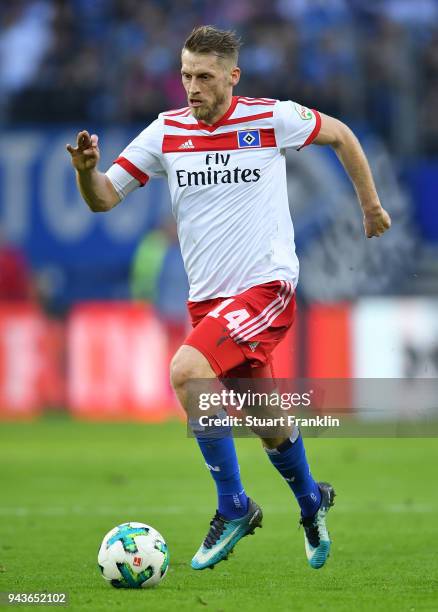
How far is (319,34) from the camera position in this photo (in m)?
17.1

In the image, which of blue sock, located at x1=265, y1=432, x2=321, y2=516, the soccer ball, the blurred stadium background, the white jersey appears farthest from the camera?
the blurred stadium background

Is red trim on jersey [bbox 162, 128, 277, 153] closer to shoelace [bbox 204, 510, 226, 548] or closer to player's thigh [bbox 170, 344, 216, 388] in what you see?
player's thigh [bbox 170, 344, 216, 388]

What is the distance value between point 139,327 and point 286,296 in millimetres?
8992

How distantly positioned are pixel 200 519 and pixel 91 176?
308 centimetres

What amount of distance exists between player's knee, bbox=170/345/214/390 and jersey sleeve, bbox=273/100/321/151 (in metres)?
1.14

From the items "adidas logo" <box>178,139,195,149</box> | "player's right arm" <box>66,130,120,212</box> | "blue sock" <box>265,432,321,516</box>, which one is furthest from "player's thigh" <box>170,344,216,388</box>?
"adidas logo" <box>178,139,195,149</box>

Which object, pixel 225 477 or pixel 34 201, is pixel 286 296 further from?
pixel 34 201

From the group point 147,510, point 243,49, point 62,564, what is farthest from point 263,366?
point 243,49

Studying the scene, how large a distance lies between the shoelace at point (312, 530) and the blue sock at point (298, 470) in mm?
29

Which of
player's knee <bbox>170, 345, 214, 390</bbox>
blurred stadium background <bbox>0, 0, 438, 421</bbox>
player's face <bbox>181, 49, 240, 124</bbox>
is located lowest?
blurred stadium background <bbox>0, 0, 438, 421</bbox>

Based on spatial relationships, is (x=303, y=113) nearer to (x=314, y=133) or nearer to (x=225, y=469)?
(x=314, y=133)

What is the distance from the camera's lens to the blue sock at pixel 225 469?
20.0 ft

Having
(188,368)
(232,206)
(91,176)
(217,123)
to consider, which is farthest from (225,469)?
(217,123)

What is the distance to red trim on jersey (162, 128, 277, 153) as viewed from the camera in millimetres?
6246
